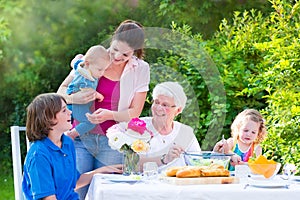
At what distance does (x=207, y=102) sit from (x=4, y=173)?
2.60 m

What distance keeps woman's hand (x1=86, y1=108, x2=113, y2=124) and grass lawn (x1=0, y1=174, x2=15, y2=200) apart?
2.90 meters

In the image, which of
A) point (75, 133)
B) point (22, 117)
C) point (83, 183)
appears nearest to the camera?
point (83, 183)

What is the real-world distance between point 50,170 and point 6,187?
3569mm

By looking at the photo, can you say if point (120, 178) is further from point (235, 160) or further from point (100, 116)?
point (235, 160)

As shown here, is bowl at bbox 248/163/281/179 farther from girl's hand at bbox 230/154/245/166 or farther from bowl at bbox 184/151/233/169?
girl's hand at bbox 230/154/245/166

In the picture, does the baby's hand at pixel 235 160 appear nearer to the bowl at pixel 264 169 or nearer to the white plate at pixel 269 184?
the bowl at pixel 264 169

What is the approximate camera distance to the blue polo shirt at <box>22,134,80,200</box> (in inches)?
112

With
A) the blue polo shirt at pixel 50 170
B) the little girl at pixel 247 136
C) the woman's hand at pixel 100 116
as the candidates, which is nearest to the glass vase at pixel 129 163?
the blue polo shirt at pixel 50 170

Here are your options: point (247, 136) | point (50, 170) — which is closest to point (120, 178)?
point (50, 170)

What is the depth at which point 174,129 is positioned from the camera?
11.1 ft

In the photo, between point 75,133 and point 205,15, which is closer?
point 75,133

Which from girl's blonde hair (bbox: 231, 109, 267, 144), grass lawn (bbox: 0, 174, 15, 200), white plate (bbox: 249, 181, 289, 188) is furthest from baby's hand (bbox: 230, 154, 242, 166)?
grass lawn (bbox: 0, 174, 15, 200)

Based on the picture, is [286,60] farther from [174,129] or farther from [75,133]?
[75,133]

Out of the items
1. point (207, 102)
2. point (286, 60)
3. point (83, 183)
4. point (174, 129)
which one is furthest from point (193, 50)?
point (83, 183)
